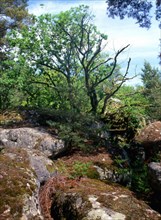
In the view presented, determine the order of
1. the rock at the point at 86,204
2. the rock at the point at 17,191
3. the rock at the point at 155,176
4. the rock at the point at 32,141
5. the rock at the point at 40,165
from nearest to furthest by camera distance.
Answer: the rock at the point at 17,191 < the rock at the point at 86,204 < the rock at the point at 155,176 < the rock at the point at 40,165 < the rock at the point at 32,141

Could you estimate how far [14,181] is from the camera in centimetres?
512

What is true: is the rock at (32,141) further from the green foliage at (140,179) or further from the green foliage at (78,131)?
the green foliage at (140,179)

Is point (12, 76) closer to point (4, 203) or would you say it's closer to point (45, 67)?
point (45, 67)

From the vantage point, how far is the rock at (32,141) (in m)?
9.00

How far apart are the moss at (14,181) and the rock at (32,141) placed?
2.47 meters

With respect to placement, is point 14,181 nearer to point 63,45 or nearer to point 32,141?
point 32,141

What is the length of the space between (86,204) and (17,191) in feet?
3.92

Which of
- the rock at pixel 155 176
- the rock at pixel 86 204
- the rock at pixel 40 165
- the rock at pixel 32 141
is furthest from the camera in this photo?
the rock at pixel 32 141

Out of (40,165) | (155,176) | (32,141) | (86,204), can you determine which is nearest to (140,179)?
(155,176)

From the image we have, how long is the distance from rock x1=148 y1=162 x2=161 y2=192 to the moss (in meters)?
2.52

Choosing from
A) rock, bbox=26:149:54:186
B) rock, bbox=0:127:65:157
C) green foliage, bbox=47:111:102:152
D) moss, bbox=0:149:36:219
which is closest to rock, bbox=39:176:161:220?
rock, bbox=26:149:54:186

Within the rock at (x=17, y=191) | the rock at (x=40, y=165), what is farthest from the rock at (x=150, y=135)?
the rock at (x=17, y=191)

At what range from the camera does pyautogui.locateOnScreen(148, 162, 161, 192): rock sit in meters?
6.16

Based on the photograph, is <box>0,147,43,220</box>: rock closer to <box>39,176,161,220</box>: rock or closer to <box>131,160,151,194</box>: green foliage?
<box>39,176,161,220</box>: rock
